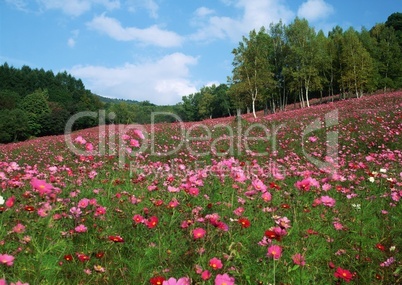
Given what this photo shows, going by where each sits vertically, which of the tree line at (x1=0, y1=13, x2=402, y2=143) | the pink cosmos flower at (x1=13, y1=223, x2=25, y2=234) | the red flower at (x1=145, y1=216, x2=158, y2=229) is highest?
the tree line at (x1=0, y1=13, x2=402, y2=143)

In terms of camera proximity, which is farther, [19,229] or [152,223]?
[152,223]

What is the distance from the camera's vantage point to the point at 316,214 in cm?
430

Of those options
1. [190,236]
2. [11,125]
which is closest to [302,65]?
[190,236]

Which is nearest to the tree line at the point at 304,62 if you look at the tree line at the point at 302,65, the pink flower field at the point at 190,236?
the tree line at the point at 302,65

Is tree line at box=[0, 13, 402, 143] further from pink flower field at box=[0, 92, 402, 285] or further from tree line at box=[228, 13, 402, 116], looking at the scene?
pink flower field at box=[0, 92, 402, 285]

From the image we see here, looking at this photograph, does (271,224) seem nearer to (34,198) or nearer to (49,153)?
(34,198)

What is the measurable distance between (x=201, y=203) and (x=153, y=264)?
1517 mm

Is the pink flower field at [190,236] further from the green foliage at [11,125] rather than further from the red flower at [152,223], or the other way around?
Answer: the green foliage at [11,125]

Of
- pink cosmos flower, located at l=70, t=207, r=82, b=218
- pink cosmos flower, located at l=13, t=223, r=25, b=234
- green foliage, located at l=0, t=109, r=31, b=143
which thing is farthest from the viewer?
green foliage, located at l=0, t=109, r=31, b=143

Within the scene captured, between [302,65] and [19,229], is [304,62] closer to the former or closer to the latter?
[302,65]

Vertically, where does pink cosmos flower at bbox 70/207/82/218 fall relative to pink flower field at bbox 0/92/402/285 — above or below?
above

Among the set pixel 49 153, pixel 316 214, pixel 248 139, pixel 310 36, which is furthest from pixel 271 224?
pixel 310 36

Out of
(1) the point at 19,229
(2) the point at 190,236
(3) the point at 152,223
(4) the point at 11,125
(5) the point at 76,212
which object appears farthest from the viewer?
(4) the point at 11,125

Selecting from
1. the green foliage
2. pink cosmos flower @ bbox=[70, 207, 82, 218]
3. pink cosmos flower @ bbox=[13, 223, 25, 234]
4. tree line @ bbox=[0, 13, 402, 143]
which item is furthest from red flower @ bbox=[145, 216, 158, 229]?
the green foliage
